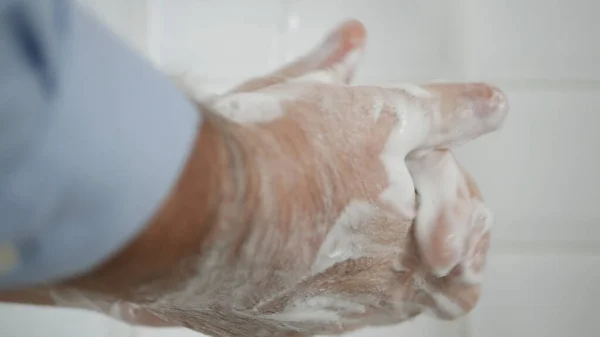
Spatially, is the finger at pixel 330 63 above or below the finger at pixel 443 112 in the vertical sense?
above

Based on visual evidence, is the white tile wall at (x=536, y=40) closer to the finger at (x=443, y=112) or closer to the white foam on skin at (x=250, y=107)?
the finger at (x=443, y=112)

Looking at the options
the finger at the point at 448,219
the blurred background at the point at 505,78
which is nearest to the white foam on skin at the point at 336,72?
the finger at the point at 448,219

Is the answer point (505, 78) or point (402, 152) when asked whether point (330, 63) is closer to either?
point (402, 152)

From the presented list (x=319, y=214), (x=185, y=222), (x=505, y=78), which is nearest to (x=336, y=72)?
(x=319, y=214)

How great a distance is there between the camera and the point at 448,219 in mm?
546

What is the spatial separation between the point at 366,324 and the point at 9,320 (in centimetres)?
42

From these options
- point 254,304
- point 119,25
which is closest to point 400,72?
point 119,25

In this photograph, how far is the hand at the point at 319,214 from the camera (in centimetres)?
32

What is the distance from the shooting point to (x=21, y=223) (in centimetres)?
23

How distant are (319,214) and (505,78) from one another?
0.67 metres

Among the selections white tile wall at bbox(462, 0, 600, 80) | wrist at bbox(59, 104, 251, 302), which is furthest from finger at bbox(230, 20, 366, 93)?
white tile wall at bbox(462, 0, 600, 80)

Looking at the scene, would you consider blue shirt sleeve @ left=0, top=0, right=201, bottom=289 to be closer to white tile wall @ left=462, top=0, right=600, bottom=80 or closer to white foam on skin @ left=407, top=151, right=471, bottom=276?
white foam on skin @ left=407, top=151, right=471, bottom=276

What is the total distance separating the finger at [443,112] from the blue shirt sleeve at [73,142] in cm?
27

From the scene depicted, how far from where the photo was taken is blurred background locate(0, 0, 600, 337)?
93 centimetres
